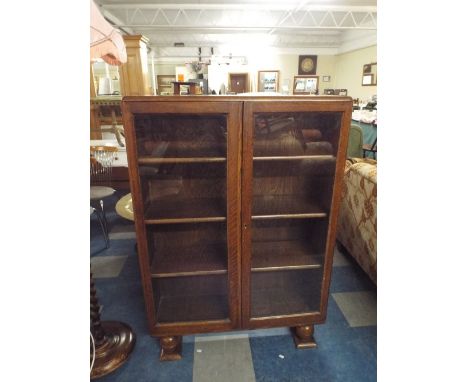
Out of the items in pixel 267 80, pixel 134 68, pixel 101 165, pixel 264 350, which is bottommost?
pixel 264 350

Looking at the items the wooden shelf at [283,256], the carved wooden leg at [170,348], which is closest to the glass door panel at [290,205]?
the wooden shelf at [283,256]

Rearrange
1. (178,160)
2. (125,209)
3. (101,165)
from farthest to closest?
1. (101,165)
2. (125,209)
3. (178,160)

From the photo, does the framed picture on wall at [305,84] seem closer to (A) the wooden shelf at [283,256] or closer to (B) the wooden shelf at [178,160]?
(A) the wooden shelf at [283,256]

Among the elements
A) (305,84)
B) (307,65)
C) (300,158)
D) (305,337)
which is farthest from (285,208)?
(307,65)


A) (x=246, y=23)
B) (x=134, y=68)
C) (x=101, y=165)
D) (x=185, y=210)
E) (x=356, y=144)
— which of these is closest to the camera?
(x=185, y=210)

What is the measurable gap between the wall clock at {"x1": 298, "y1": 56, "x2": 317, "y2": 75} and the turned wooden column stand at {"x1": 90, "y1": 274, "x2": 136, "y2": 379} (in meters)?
10.2

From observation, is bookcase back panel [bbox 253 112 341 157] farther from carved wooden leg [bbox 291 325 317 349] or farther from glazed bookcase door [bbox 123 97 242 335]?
carved wooden leg [bbox 291 325 317 349]

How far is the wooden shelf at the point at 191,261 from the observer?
1.36m

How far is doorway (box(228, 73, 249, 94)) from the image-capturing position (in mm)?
9859

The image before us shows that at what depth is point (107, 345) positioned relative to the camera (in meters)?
1.48

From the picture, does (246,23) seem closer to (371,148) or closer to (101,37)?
(371,148)

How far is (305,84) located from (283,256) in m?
9.71
